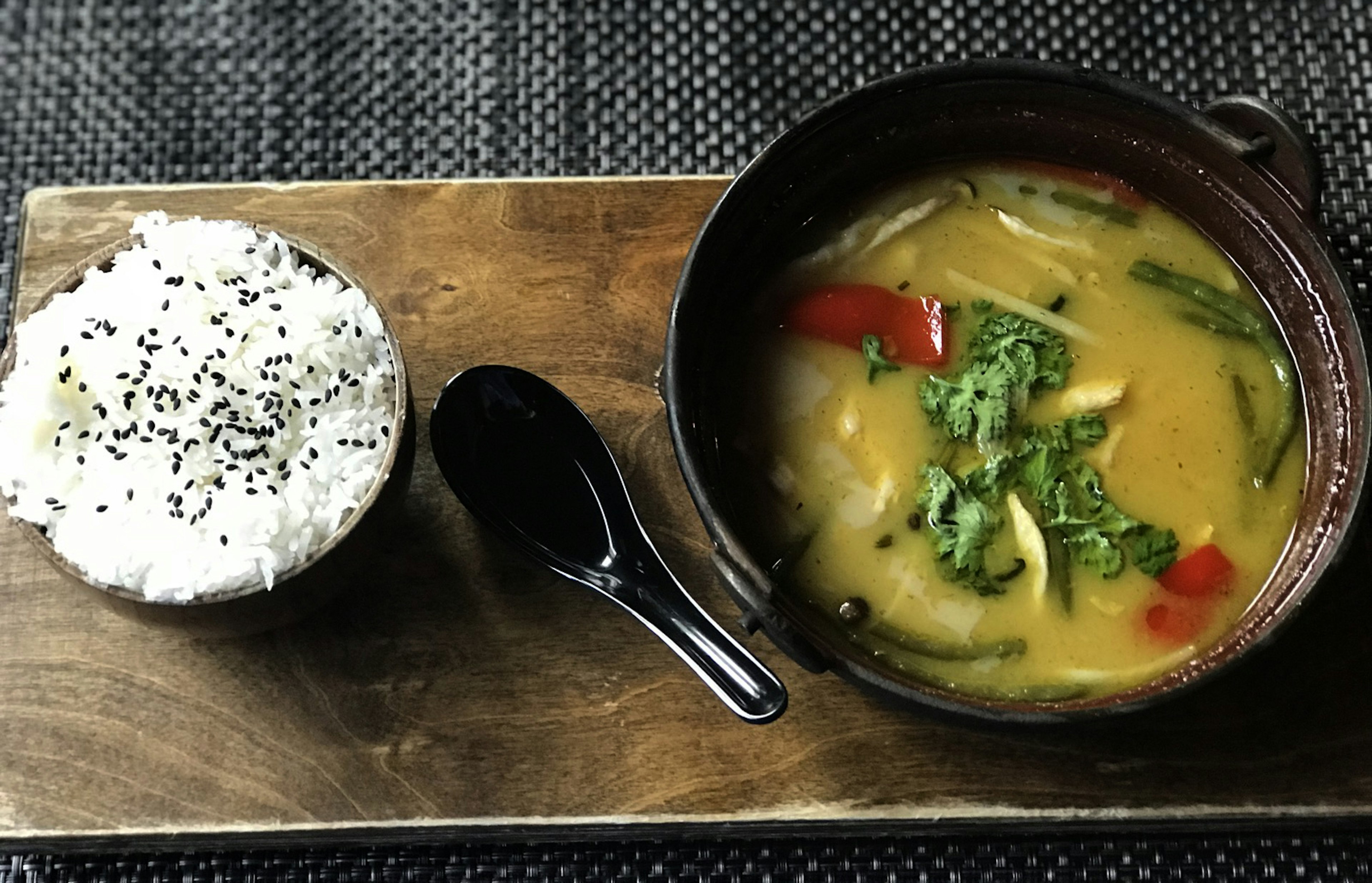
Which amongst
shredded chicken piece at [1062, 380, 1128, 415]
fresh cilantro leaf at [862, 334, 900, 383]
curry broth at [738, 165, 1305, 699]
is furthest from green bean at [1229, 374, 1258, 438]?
fresh cilantro leaf at [862, 334, 900, 383]

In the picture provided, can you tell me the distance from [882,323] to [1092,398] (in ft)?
1.11

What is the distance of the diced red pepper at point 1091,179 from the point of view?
2.10 metres

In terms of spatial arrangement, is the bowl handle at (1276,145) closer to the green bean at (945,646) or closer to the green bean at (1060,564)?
the green bean at (1060,564)

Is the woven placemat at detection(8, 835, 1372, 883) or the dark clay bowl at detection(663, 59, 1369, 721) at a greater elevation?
the dark clay bowl at detection(663, 59, 1369, 721)

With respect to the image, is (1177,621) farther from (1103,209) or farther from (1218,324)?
(1103,209)

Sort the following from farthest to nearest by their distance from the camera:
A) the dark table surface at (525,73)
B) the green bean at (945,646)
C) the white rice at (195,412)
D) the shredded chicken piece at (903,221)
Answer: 1. the dark table surface at (525,73)
2. the shredded chicken piece at (903,221)
3. the green bean at (945,646)
4. the white rice at (195,412)

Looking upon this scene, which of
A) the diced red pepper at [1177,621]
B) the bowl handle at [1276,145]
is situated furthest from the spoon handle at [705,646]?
the bowl handle at [1276,145]

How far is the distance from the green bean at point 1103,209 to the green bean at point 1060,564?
54 cm

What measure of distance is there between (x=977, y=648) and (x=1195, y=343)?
0.61 m

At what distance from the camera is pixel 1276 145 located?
6.10 feet

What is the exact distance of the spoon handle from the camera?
1790 mm

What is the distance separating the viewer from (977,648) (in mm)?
1887

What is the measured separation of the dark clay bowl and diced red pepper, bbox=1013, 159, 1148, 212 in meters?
0.01

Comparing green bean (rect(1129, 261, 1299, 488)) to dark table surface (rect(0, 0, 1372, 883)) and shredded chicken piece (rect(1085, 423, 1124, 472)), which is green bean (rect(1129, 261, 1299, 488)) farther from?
dark table surface (rect(0, 0, 1372, 883))
